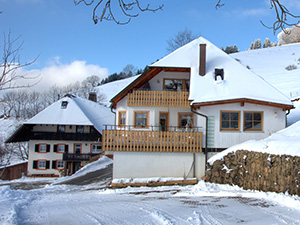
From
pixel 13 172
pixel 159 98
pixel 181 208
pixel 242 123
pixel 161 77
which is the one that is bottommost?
pixel 13 172

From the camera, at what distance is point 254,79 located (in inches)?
698

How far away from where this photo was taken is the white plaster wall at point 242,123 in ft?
52.0

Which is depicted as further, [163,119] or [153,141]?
[163,119]

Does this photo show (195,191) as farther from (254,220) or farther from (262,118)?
(262,118)

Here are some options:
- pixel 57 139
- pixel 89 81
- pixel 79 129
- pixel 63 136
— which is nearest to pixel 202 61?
pixel 79 129

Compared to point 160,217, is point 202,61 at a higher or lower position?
higher

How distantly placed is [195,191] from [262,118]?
6501 millimetres

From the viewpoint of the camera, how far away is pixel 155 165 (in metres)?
15.7

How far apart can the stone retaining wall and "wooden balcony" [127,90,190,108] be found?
14.7 ft

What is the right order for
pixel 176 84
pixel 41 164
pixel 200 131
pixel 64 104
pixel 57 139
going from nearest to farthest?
pixel 200 131
pixel 176 84
pixel 57 139
pixel 41 164
pixel 64 104

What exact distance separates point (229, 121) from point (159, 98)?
4.33 metres

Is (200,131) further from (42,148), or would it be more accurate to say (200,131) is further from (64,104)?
(64,104)

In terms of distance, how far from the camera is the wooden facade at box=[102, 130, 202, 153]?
51.5 ft

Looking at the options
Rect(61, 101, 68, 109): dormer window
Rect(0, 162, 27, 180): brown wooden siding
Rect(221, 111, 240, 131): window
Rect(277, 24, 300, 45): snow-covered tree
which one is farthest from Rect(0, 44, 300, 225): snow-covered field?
Rect(61, 101, 68, 109): dormer window
